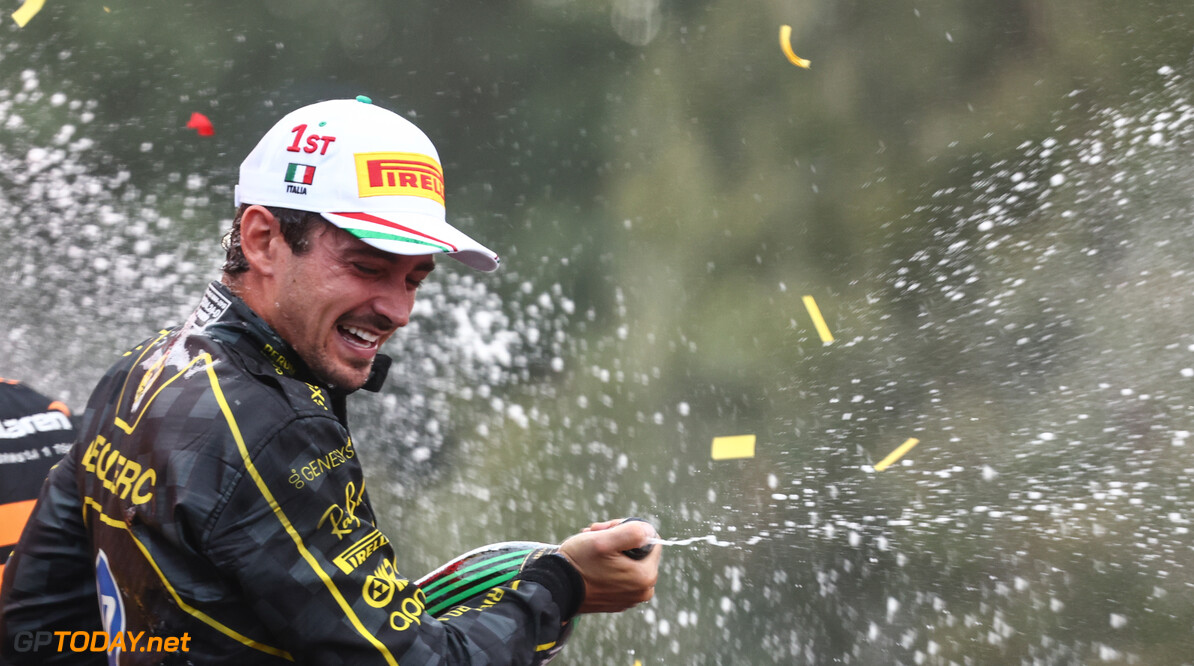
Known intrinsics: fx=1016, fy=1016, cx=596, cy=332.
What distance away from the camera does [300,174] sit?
150cm

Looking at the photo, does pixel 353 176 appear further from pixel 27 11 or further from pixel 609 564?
pixel 27 11

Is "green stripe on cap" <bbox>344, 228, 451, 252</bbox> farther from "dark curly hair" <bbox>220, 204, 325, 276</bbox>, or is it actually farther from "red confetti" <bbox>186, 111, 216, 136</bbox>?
Answer: "red confetti" <bbox>186, 111, 216, 136</bbox>

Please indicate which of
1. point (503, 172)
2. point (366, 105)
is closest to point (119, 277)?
point (503, 172)

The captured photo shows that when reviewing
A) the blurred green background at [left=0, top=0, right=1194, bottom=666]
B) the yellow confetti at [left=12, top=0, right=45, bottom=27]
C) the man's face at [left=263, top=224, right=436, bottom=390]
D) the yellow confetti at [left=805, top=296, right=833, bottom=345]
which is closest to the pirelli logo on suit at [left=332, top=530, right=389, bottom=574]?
the man's face at [left=263, top=224, right=436, bottom=390]

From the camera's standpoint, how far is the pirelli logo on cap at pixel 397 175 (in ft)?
4.92

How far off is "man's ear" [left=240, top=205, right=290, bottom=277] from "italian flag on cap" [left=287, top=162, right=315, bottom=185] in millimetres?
66

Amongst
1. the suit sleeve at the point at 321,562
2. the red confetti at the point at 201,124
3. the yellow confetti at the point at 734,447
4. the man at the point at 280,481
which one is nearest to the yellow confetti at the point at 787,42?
the yellow confetti at the point at 734,447

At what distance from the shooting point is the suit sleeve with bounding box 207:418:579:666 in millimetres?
1306

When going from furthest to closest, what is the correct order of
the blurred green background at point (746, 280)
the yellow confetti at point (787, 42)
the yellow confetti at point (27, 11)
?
the yellow confetti at point (27, 11) → the yellow confetti at point (787, 42) → the blurred green background at point (746, 280)

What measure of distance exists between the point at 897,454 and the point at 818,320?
2.24 feet

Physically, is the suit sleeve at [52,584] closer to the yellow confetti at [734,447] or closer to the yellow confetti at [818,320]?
the yellow confetti at [734,447]

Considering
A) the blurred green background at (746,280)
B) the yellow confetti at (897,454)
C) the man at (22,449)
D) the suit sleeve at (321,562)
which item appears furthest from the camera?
the yellow confetti at (897,454)

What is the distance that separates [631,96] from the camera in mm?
4707

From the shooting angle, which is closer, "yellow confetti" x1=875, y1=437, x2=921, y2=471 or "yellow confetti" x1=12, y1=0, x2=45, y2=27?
"yellow confetti" x1=875, y1=437, x2=921, y2=471
